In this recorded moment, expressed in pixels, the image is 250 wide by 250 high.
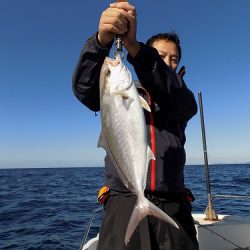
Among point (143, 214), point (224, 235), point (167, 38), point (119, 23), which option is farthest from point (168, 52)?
point (224, 235)

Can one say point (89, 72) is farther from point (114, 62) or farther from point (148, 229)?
point (148, 229)

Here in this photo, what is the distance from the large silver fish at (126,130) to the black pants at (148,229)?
0.34 m

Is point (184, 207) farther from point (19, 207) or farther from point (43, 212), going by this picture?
point (19, 207)

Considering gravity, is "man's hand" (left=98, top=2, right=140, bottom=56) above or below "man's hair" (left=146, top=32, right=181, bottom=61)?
below

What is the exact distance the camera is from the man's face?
319cm

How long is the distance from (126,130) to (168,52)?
4.30 ft

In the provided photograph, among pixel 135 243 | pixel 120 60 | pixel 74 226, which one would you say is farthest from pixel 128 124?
pixel 74 226

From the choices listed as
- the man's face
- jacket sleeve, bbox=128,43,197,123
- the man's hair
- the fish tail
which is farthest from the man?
the man's hair

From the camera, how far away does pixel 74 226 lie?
1226 centimetres

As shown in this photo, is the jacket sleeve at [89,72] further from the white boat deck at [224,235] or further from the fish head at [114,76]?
the white boat deck at [224,235]

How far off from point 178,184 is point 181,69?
3.76ft

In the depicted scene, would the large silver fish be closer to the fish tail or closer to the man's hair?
the fish tail

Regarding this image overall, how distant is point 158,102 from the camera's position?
2.61m

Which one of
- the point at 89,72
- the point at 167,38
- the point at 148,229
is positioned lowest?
the point at 148,229
